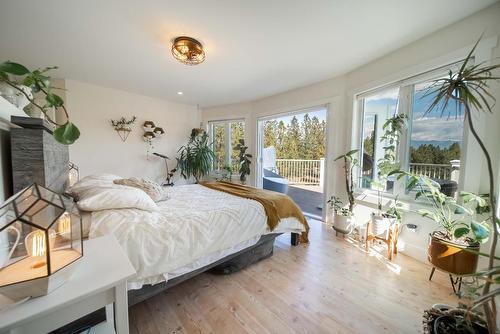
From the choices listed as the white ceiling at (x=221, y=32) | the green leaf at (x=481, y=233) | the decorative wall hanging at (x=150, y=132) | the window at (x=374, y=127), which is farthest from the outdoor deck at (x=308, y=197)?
the decorative wall hanging at (x=150, y=132)

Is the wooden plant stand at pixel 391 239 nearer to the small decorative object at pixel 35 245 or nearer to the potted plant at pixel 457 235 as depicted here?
the potted plant at pixel 457 235

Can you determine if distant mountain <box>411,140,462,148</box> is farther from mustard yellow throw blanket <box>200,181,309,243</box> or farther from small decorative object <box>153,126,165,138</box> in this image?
small decorative object <box>153,126,165,138</box>

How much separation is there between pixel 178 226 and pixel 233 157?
3469mm

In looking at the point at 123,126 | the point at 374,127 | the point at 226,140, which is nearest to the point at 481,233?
the point at 374,127

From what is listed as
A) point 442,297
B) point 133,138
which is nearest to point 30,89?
point 133,138

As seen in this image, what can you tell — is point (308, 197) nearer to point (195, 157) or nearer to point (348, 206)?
point (348, 206)

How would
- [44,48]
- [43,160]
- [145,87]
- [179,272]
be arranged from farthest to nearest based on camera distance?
1. [145,87]
2. [44,48]
3. [179,272]
4. [43,160]

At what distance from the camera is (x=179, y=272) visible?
4.42 ft

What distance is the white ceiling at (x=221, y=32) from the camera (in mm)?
1535

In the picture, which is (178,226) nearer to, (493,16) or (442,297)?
(442,297)

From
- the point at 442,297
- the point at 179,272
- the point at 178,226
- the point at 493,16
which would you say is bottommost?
the point at 442,297

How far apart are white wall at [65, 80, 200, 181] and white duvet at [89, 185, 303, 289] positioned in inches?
94.2

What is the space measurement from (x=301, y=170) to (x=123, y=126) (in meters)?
Result: 4.61

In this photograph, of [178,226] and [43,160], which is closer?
[43,160]
